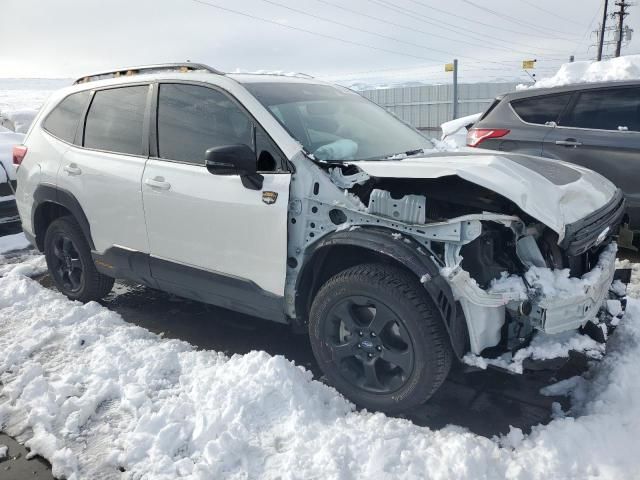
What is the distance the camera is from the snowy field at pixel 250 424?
2398mm

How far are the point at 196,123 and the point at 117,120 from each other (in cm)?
89

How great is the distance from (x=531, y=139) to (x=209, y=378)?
427cm

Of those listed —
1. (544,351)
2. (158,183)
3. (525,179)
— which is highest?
(525,179)


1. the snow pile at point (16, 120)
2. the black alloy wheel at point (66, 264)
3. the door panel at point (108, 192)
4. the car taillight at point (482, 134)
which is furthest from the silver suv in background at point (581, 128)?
the snow pile at point (16, 120)

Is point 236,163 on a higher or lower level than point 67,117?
lower

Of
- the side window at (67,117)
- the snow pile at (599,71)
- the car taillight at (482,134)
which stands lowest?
the car taillight at (482,134)

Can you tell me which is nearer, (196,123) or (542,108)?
(196,123)

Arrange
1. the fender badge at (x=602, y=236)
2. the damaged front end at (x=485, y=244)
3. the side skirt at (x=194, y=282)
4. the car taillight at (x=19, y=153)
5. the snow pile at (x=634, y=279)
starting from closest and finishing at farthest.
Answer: the damaged front end at (x=485, y=244), the fender badge at (x=602, y=236), the side skirt at (x=194, y=282), the snow pile at (x=634, y=279), the car taillight at (x=19, y=153)

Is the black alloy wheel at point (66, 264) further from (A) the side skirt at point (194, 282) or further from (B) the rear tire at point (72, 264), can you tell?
(A) the side skirt at point (194, 282)

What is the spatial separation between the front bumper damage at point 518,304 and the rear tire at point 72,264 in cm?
310

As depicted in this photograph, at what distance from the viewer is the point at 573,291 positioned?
2523 millimetres

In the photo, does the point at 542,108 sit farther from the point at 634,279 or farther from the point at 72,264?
the point at 72,264

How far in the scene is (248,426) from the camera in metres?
2.70

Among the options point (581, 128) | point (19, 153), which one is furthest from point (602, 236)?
point (19, 153)
